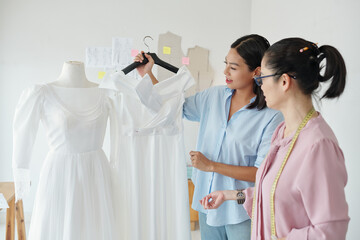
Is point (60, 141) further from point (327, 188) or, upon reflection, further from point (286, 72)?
point (327, 188)

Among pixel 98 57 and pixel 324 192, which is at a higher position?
pixel 98 57

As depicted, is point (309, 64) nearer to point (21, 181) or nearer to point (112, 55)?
point (21, 181)

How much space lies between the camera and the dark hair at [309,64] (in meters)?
1.00

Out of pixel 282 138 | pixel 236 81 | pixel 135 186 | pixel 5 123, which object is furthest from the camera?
pixel 5 123

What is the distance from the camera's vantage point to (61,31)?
3.25 meters

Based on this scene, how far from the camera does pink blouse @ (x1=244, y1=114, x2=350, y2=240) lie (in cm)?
89

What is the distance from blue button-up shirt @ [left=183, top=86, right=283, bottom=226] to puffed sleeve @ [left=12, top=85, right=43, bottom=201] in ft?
2.59

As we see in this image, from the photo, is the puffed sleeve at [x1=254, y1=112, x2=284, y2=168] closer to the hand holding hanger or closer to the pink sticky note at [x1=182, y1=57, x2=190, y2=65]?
the hand holding hanger

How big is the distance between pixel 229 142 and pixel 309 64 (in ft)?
1.90

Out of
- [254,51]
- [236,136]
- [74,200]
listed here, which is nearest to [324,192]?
[236,136]

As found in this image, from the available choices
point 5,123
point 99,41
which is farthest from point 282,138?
point 5,123

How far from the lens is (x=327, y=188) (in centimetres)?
88

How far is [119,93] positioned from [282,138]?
847mm

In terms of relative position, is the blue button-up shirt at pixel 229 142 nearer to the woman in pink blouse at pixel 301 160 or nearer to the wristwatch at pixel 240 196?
the wristwatch at pixel 240 196
